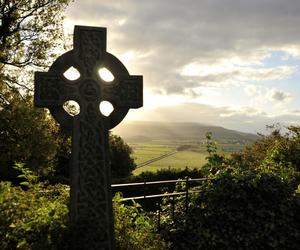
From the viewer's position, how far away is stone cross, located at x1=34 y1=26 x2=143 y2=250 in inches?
217

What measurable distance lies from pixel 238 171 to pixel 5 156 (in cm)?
1266

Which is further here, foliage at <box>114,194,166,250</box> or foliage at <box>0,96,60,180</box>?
foliage at <box>0,96,60,180</box>

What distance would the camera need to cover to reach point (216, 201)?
26.9 ft

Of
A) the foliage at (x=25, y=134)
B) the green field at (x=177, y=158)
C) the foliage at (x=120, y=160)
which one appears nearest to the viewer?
the foliage at (x=25, y=134)

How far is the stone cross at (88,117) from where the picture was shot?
5.50m

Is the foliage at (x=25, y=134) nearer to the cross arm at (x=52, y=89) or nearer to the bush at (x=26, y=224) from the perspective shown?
the cross arm at (x=52, y=89)

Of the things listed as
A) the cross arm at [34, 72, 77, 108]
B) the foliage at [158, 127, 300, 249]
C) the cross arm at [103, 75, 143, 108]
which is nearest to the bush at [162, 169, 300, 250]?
the foliage at [158, 127, 300, 249]

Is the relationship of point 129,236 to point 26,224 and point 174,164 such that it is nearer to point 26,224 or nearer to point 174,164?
point 26,224

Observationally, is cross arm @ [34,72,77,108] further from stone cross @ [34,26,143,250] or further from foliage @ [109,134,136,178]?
foliage @ [109,134,136,178]

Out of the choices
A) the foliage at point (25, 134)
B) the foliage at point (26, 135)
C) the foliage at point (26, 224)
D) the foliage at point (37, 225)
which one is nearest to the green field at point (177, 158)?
the foliage at point (26, 135)

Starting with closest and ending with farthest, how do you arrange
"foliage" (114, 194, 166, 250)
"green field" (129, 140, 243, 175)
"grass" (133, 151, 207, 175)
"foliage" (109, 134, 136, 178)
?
1. "foliage" (114, 194, 166, 250)
2. "foliage" (109, 134, 136, 178)
3. "grass" (133, 151, 207, 175)
4. "green field" (129, 140, 243, 175)

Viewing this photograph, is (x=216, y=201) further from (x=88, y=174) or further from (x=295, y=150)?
(x=295, y=150)

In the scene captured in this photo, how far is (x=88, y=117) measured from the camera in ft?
18.6

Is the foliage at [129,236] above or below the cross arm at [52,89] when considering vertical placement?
below
